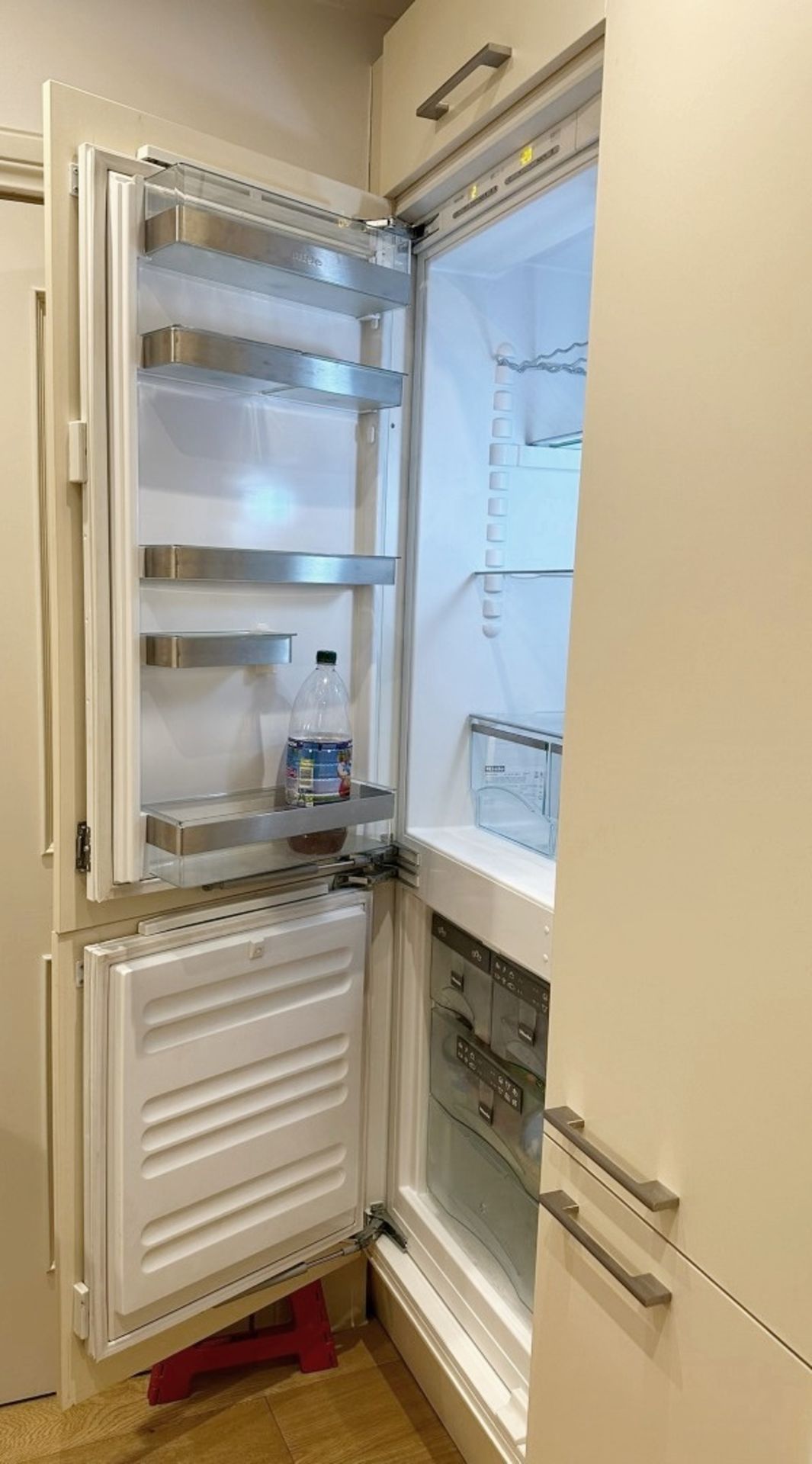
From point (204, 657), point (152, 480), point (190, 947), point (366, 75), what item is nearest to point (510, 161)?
point (366, 75)

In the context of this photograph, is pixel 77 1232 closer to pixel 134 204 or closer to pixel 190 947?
pixel 190 947

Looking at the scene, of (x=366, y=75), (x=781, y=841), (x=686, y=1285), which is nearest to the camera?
(x=781, y=841)

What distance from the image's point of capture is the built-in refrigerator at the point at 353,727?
134 cm

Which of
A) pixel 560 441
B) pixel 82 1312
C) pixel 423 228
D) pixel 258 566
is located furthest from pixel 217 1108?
pixel 423 228

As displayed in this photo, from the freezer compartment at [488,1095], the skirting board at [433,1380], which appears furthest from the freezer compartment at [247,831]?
the skirting board at [433,1380]

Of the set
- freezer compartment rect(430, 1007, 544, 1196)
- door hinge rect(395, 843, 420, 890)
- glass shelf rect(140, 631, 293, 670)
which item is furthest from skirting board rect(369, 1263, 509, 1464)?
glass shelf rect(140, 631, 293, 670)

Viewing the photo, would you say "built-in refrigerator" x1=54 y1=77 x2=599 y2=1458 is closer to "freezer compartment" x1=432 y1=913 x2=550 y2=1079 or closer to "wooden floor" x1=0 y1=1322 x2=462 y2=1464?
"freezer compartment" x1=432 y1=913 x2=550 y2=1079

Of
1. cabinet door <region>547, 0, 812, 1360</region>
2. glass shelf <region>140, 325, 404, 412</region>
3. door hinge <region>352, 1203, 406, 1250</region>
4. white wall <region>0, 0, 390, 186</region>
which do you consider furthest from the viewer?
door hinge <region>352, 1203, 406, 1250</region>

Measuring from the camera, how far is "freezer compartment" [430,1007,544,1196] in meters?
1.56

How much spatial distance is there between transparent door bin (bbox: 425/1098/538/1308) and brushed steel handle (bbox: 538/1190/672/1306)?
523mm

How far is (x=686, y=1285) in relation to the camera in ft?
2.96

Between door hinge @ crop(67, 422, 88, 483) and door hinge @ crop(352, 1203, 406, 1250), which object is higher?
door hinge @ crop(67, 422, 88, 483)

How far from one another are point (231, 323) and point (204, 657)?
1.54 feet

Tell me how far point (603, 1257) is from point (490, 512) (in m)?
1.15
